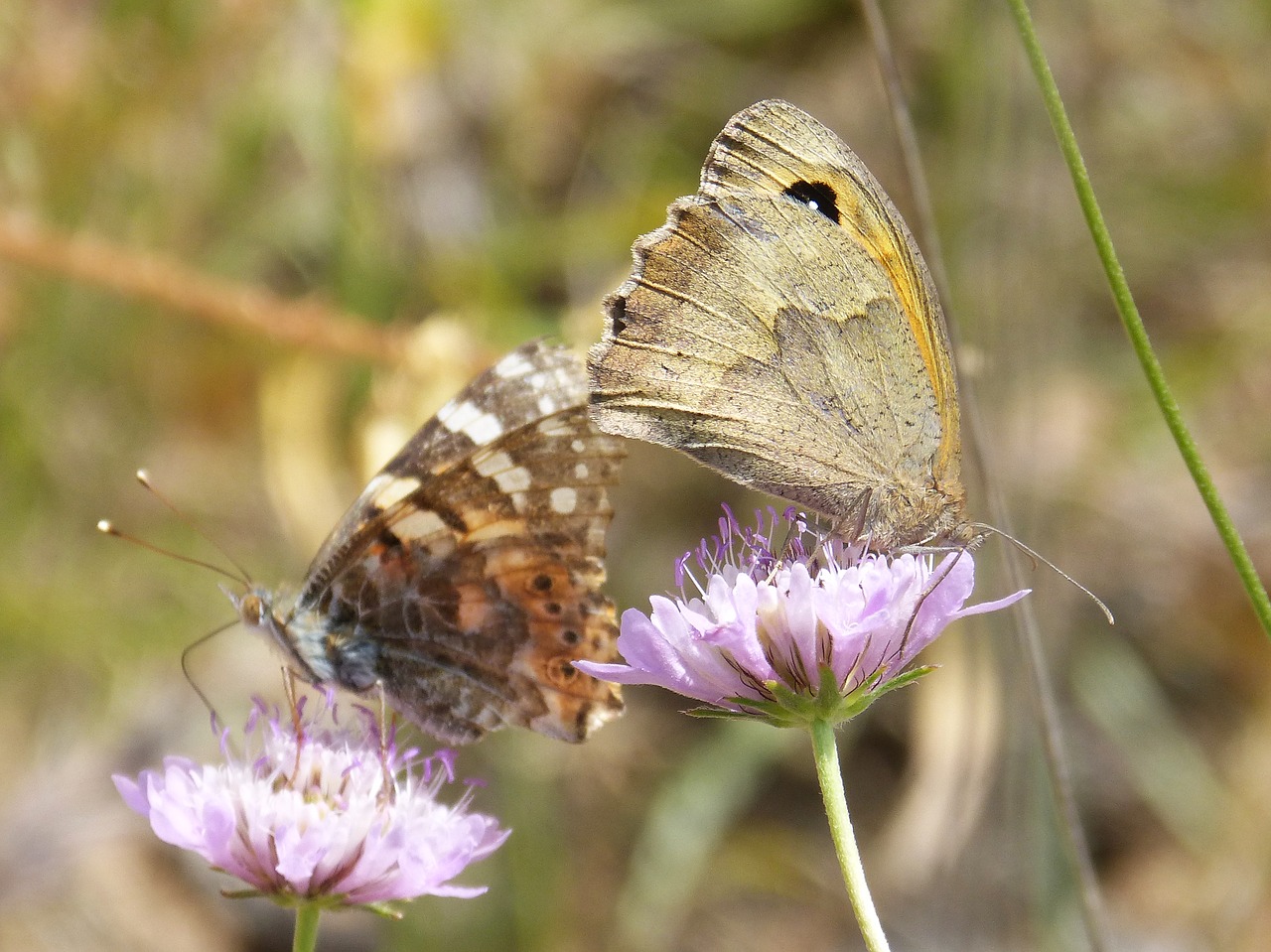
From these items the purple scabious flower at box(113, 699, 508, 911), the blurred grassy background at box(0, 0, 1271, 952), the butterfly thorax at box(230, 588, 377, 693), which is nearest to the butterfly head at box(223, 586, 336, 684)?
the butterfly thorax at box(230, 588, 377, 693)

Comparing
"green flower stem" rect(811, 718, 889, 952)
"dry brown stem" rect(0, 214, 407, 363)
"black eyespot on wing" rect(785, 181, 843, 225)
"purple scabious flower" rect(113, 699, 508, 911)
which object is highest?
"dry brown stem" rect(0, 214, 407, 363)

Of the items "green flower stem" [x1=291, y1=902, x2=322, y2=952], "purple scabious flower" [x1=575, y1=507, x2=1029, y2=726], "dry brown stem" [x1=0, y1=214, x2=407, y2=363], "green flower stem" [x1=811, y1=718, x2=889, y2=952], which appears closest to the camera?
"green flower stem" [x1=811, y1=718, x2=889, y2=952]

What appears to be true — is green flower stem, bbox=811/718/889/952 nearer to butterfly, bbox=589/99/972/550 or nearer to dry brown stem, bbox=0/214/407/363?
butterfly, bbox=589/99/972/550

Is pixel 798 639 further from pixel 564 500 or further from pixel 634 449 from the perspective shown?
pixel 634 449

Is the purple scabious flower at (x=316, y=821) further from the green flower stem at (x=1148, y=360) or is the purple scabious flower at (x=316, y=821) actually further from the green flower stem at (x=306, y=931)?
the green flower stem at (x=1148, y=360)

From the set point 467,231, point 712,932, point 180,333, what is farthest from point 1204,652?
point 180,333

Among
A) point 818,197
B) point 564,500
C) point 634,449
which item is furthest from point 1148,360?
point 634,449
